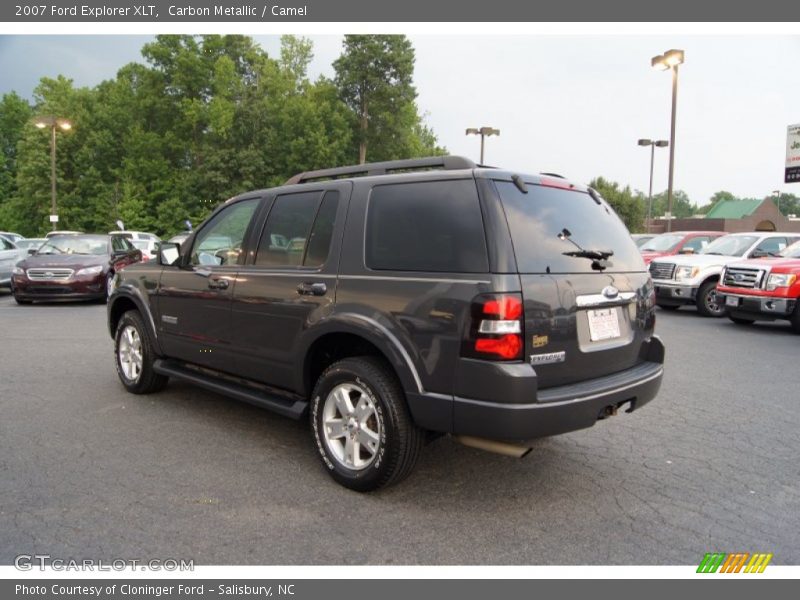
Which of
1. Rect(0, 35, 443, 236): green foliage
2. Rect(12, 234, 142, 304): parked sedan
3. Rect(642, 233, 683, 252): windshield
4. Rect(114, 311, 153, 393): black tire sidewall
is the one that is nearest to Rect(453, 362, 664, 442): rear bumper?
Rect(114, 311, 153, 393): black tire sidewall

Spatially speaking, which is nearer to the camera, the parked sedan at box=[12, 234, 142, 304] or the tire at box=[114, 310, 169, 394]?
the tire at box=[114, 310, 169, 394]

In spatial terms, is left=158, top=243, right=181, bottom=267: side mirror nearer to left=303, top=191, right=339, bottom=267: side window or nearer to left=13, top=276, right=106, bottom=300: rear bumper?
left=303, top=191, right=339, bottom=267: side window

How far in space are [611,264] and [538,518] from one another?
155 centimetres

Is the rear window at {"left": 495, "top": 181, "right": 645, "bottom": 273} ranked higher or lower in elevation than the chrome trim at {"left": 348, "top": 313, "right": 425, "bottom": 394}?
higher

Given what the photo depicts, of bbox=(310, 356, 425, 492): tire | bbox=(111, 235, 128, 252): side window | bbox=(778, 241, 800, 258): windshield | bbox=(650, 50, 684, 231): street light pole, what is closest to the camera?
bbox=(310, 356, 425, 492): tire

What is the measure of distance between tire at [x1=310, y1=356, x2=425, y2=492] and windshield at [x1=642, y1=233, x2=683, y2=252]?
1304cm

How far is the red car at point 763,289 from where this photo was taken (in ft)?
31.7

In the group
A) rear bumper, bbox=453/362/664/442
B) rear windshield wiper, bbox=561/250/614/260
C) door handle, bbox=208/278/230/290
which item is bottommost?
rear bumper, bbox=453/362/664/442

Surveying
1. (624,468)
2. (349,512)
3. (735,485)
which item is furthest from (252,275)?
(735,485)

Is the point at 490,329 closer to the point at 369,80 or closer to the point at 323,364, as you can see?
the point at 323,364

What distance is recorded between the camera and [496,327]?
291 cm

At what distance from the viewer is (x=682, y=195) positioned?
17175 centimetres

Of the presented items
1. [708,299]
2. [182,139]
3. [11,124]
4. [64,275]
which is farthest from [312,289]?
[11,124]

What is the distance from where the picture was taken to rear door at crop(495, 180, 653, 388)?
3057 millimetres
